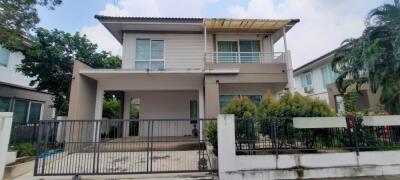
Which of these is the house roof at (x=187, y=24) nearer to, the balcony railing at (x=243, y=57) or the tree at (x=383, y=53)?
the balcony railing at (x=243, y=57)

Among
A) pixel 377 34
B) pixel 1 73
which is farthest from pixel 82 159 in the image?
pixel 377 34

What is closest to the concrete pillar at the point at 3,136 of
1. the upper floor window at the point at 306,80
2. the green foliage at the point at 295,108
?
A: the green foliage at the point at 295,108

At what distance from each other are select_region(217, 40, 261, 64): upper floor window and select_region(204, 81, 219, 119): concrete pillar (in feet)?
8.43

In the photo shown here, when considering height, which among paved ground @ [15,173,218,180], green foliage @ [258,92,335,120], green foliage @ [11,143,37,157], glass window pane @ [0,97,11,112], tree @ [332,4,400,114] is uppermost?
tree @ [332,4,400,114]

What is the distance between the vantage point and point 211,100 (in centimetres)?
1025

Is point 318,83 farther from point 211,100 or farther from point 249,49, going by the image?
point 211,100

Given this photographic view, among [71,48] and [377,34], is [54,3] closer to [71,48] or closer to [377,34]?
[71,48]

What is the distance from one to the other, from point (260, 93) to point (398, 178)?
299 inches

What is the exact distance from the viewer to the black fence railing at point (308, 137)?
643 centimetres

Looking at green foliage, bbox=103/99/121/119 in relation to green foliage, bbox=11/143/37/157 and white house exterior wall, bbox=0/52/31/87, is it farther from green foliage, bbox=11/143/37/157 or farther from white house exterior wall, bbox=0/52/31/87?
green foliage, bbox=11/143/37/157

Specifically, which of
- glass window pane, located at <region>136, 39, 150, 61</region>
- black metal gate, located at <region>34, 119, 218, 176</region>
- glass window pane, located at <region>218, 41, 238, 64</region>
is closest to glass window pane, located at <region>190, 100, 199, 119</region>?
black metal gate, located at <region>34, 119, 218, 176</region>

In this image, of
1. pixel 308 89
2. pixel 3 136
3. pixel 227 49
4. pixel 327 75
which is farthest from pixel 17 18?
pixel 308 89

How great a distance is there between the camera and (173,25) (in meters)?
11.8

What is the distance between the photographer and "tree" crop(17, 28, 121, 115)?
11.2 meters
